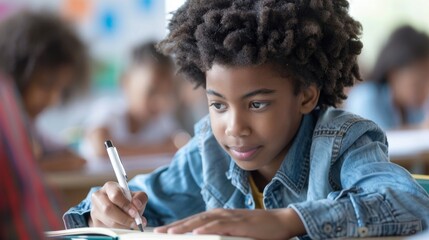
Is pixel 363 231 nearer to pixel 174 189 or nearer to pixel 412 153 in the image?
pixel 174 189

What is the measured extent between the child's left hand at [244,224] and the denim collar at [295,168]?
0.23 m

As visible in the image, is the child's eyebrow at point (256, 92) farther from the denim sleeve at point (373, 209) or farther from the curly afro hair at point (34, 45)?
the curly afro hair at point (34, 45)

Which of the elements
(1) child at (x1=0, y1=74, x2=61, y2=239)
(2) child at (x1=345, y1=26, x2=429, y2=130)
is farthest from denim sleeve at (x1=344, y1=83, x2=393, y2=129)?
(1) child at (x1=0, y1=74, x2=61, y2=239)

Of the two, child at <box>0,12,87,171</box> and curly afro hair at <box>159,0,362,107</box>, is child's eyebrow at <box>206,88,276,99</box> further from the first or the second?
child at <box>0,12,87,171</box>

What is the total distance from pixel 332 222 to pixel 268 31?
0.33 m

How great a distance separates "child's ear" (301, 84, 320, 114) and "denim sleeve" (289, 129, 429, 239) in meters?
0.23

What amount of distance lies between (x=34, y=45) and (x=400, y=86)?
2.12m

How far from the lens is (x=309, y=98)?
130 cm

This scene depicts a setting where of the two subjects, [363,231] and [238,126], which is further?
[238,126]

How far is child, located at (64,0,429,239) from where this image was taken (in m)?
1.05

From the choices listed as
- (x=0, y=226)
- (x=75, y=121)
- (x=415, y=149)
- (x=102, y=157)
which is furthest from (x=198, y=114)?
(x=0, y=226)

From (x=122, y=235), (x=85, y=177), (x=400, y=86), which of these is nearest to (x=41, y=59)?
(x=85, y=177)

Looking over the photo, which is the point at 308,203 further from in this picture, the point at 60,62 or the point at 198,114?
the point at 198,114

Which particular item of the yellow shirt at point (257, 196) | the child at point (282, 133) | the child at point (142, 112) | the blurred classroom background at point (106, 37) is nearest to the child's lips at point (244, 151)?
the child at point (282, 133)
